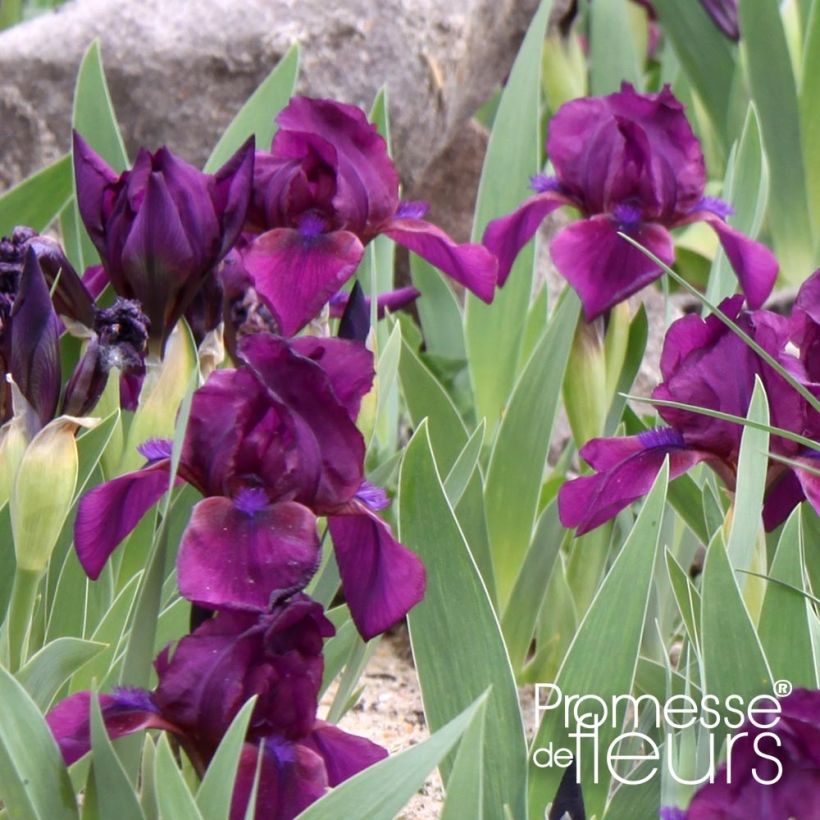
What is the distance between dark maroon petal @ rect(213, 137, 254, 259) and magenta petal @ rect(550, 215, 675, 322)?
30 centimetres

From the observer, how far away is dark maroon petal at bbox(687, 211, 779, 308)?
4.08 ft

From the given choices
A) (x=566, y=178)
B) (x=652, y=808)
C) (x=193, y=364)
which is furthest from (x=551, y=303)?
(x=652, y=808)

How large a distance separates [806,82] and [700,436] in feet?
4.27

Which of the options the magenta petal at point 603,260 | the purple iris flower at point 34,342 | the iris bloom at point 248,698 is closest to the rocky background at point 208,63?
the magenta petal at point 603,260

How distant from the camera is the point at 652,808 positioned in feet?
2.80

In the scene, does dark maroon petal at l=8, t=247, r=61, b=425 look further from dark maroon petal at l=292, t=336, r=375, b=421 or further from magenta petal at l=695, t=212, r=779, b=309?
magenta petal at l=695, t=212, r=779, b=309

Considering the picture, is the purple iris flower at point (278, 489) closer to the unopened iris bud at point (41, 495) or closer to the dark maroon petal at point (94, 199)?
the unopened iris bud at point (41, 495)

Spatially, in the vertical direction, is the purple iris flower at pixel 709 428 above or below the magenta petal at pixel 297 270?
below

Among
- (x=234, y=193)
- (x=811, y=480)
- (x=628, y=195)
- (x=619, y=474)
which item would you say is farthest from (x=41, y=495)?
(x=628, y=195)

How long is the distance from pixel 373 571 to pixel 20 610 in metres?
0.27

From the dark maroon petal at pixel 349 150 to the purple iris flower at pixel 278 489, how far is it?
0.38 metres

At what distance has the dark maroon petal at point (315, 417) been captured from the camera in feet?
2.50

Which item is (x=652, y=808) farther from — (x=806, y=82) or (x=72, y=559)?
(x=806, y=82)

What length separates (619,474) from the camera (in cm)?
98
